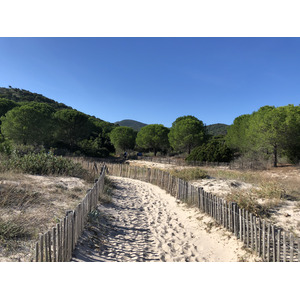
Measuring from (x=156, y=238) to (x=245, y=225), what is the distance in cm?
211

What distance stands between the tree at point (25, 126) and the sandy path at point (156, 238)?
92.3ft

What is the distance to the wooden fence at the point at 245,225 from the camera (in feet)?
12.0

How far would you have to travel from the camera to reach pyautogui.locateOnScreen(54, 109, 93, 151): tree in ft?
125

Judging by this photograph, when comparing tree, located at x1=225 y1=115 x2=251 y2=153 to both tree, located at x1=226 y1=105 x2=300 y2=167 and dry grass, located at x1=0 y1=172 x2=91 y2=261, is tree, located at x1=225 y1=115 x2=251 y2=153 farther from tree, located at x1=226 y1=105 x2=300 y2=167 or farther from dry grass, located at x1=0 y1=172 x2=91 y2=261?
dry grass, located at x1=0 y1=172 x2=91 y2=261

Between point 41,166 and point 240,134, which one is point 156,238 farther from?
point 240,134

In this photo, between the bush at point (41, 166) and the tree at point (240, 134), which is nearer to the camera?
the bush at point (41, 166)

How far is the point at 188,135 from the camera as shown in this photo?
3619cm

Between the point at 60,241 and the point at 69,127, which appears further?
the point at 69,127

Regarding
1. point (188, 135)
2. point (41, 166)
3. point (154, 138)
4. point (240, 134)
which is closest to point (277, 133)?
point (240, 134)

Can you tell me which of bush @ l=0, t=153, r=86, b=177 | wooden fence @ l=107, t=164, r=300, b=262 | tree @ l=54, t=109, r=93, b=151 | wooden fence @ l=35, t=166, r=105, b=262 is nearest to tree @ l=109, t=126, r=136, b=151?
tree @ l=54, t=109, r=93, b=151

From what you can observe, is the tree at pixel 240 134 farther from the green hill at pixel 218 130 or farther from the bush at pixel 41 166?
the green hill at pixel 218 130

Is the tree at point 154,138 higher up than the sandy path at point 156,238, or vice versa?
the tree at point 154,138

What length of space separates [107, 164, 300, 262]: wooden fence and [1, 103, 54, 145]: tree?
26894mm

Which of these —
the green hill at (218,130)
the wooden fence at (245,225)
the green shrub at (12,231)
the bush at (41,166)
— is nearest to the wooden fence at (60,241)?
the green shrub at (12,231)
